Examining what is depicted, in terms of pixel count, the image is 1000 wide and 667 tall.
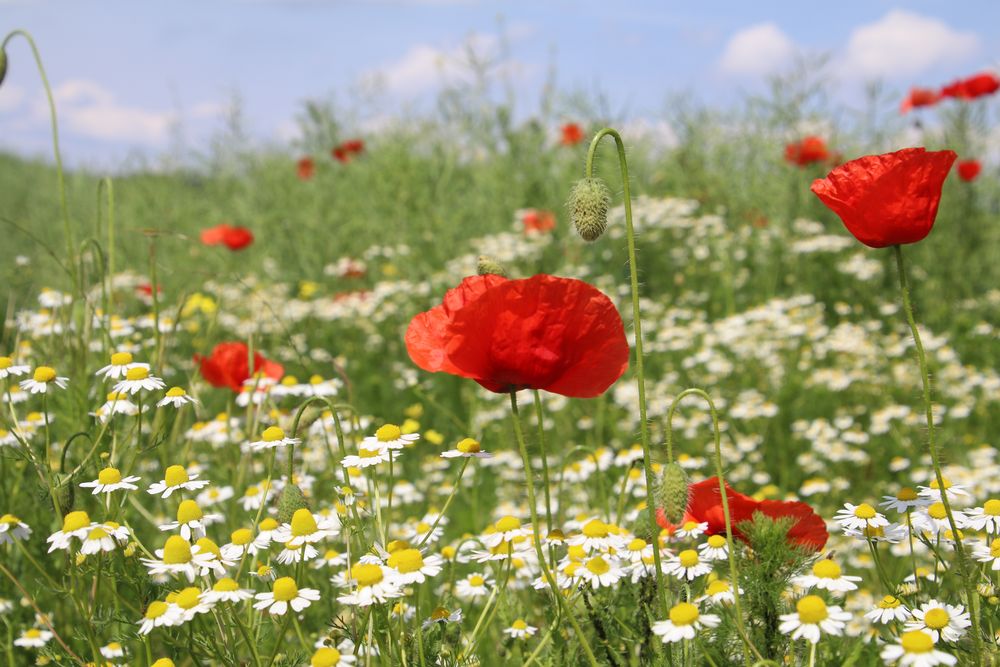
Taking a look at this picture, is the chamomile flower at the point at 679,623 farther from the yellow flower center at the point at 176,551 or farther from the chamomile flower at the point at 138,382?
the chamomile flower at the point at 138,382

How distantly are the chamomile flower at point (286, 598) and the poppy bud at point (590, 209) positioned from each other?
2.39ft

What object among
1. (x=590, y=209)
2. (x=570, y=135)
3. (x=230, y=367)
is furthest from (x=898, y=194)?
(x=570, y=135)

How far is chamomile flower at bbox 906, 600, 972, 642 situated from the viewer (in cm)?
134

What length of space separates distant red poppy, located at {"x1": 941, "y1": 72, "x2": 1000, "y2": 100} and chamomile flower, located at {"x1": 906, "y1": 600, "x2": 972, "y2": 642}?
5967 mm

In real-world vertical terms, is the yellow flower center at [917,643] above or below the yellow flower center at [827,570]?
above

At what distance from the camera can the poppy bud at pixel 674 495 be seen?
4.55 feet

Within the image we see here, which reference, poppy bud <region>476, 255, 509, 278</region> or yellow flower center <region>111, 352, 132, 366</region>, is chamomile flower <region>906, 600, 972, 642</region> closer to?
poppy bud <region>476, 255, 509, 278</region>

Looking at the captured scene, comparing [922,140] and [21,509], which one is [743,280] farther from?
[21,509]

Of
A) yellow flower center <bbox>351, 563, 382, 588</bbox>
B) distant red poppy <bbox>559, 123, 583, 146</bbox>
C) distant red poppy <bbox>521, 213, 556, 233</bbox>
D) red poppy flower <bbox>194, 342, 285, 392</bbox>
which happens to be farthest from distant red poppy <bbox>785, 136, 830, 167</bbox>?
yellow flower center <bbox>351, 563, 382, 588</bbox>

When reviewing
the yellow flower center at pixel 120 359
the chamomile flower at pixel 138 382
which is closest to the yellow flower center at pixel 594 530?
the chamomile flower at pixel 138 382

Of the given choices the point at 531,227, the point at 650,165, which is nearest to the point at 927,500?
the point at 531,227

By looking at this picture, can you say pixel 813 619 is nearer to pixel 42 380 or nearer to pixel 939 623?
pixel 939 623

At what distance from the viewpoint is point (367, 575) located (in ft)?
4.58

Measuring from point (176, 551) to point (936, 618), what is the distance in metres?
1.17
